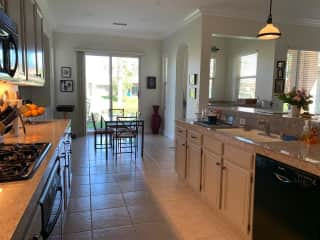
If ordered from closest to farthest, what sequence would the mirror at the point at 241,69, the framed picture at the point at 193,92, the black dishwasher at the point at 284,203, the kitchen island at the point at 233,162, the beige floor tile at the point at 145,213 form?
the black dishwasher at the point at 284,203 < the kitchen island at the point at 233,162 < the beige floor tile at the point at 145,213 < the framed picture at the point at 193,92 < the mirror at the point at 241,69

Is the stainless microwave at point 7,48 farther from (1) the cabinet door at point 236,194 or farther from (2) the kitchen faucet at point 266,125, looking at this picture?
(2) the kitchen faucet at point 266,125

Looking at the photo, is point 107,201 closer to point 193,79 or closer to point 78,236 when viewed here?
point 78,236

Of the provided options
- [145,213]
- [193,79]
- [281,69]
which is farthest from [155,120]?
[145,213]

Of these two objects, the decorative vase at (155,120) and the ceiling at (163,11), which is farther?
the decorative vase at (155,120)

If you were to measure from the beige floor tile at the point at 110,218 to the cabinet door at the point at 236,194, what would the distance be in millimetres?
1029

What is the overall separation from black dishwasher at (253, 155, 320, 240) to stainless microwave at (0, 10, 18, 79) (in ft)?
6.51

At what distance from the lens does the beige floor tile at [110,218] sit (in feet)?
8.53

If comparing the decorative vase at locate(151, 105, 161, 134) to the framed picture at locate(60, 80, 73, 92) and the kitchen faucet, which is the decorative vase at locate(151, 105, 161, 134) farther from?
the kitchen faucet

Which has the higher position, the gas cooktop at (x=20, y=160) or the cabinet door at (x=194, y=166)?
the gas cooktop at (x=20, y=160)

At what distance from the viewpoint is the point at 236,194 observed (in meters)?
2.36

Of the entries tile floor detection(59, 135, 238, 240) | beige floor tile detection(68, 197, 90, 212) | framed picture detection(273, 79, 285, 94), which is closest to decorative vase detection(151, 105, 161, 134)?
tile floor detection(59, 135, 238, 240)

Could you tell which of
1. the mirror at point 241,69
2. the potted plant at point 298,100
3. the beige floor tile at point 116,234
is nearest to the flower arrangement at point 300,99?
the potted plant at point 298,100

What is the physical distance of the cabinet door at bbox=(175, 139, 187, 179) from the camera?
3.55 m

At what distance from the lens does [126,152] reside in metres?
5.33
